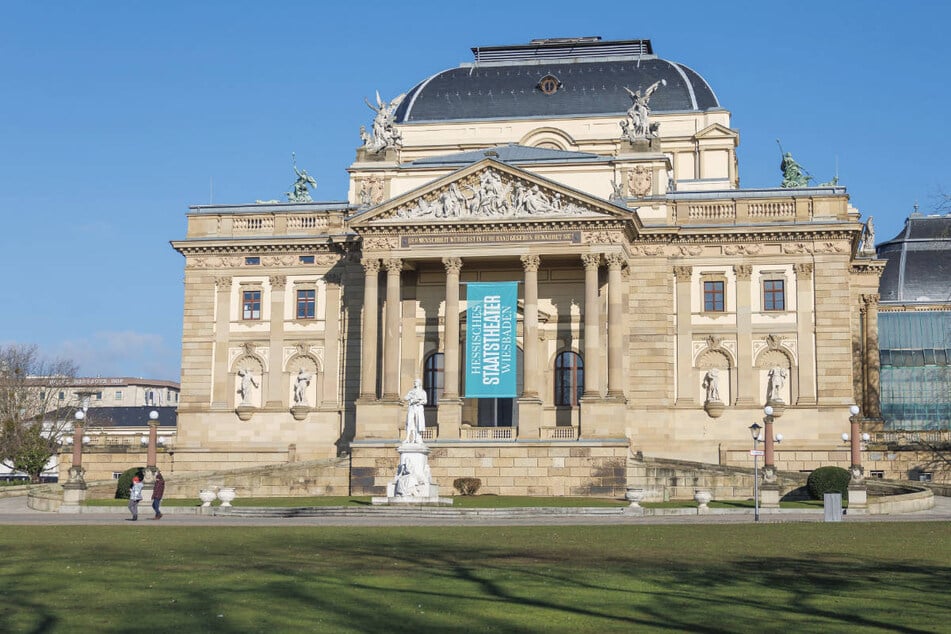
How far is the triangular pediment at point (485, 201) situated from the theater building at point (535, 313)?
0.32 feet

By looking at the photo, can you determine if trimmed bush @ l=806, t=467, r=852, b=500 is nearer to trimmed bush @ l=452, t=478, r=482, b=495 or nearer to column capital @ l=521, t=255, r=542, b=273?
trimmed bush @ l=452, t=478, r=482, b=495

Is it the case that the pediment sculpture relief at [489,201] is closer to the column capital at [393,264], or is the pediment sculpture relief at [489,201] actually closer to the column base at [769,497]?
the column capital at [393,264]

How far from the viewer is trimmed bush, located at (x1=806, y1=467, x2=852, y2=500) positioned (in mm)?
56875

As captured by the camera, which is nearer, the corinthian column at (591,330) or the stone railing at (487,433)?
the corinthian column at (591,330)

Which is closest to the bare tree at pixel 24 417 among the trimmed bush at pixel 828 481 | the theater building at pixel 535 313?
the theater building at pixel 535 313

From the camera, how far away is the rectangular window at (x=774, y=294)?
228 ft

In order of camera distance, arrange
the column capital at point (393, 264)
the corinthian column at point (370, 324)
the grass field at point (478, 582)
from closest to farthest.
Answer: the grass field at point (478, 582) → the corinthian column at point (370, 324) → the column capital at point (393, 264)

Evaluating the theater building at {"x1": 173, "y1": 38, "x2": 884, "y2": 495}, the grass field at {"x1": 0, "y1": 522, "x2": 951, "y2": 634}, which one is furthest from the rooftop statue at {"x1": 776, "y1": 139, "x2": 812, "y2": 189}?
the grass field at {"x1": 0, "y1": 522, "x2": 951, "y2": 634}

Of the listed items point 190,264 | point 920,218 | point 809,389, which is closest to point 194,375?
point 190,264

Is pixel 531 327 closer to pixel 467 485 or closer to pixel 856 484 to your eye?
pixel 467 485

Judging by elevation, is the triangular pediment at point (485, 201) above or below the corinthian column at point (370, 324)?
above

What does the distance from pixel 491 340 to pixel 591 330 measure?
4836 millimetres

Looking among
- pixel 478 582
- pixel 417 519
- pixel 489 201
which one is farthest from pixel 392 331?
pixel 478 582

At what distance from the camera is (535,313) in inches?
2596
